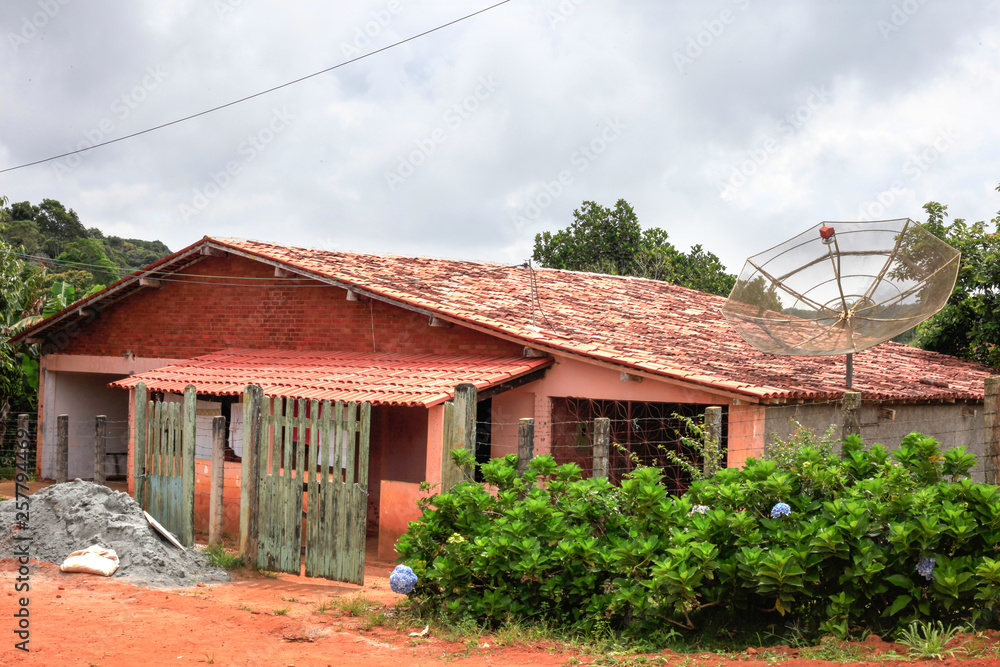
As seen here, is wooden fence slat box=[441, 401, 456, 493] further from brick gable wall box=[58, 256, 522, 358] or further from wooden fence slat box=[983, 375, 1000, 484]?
wooden fence slat box=[983, 375, 1000, 484]

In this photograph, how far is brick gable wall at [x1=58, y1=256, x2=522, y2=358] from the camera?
12.2 m

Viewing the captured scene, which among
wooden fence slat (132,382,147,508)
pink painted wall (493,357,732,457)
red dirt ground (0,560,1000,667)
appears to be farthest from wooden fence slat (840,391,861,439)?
wooden fence slat (132,382,147,508)

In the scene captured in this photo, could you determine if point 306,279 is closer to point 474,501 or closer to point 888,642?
point 474,501

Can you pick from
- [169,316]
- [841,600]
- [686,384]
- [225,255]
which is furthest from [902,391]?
[169,316]

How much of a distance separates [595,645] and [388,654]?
1418 millimetres

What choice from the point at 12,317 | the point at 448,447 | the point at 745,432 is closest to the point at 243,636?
the point at 448,447

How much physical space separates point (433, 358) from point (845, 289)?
529 cm

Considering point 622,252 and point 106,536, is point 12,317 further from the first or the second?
point 622,252

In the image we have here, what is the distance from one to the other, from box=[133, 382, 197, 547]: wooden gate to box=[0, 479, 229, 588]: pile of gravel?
1.83 feet

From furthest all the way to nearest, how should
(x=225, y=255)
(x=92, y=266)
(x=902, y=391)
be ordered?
1. (x=92, y=266)
2. (x=225, y=255)
3. (x=902, y=391)

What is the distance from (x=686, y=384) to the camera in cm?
906

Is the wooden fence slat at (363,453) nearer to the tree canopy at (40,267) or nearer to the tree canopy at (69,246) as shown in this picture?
the tree canopy at (40,267)

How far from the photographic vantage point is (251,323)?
1403 centimetres

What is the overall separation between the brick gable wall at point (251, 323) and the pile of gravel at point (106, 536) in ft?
14.8
